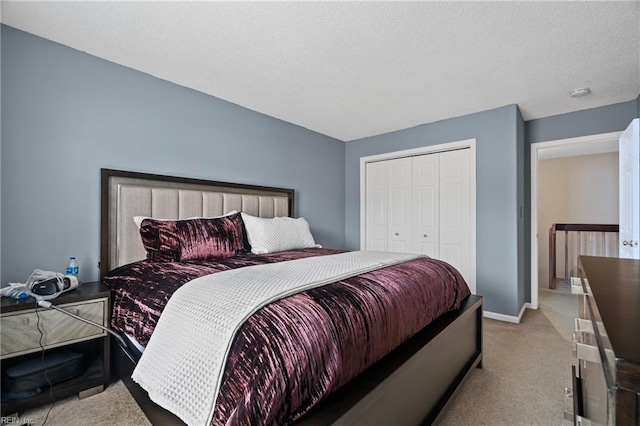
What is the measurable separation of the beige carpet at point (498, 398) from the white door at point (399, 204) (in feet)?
6.04

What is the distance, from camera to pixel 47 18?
Answer: 187 cm

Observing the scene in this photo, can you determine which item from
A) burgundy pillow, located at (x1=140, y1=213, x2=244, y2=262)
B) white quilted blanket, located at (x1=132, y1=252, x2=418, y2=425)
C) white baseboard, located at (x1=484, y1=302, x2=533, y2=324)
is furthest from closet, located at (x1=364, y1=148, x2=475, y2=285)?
white quilted blanket, located at (x1=132, y1=252, x2=418, y2=425)

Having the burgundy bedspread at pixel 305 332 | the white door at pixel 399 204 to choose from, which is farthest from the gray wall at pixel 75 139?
the white door at pixel 399 204

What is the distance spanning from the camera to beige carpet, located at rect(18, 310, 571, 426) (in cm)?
163

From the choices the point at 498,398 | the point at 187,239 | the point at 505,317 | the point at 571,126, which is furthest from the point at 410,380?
the point at 571,126

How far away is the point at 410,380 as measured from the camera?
1.33m

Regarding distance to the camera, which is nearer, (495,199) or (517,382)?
(517,382)

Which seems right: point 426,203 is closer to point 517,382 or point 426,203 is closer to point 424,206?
point 424,206

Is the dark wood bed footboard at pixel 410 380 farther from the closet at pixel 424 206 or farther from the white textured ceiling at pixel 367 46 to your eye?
the white textured ceiling at pixel 367 46

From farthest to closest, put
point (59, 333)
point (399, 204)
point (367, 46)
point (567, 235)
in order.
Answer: point (567, 235), point (399, 204), point (367, 46), point (59, 333)

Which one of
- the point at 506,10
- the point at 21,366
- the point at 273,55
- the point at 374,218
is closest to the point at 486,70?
the point at 506,10

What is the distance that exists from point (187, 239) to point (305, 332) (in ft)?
5.21

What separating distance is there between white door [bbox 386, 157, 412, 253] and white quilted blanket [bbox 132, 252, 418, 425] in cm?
292

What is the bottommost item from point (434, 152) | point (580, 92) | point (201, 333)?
point (201, 333)
